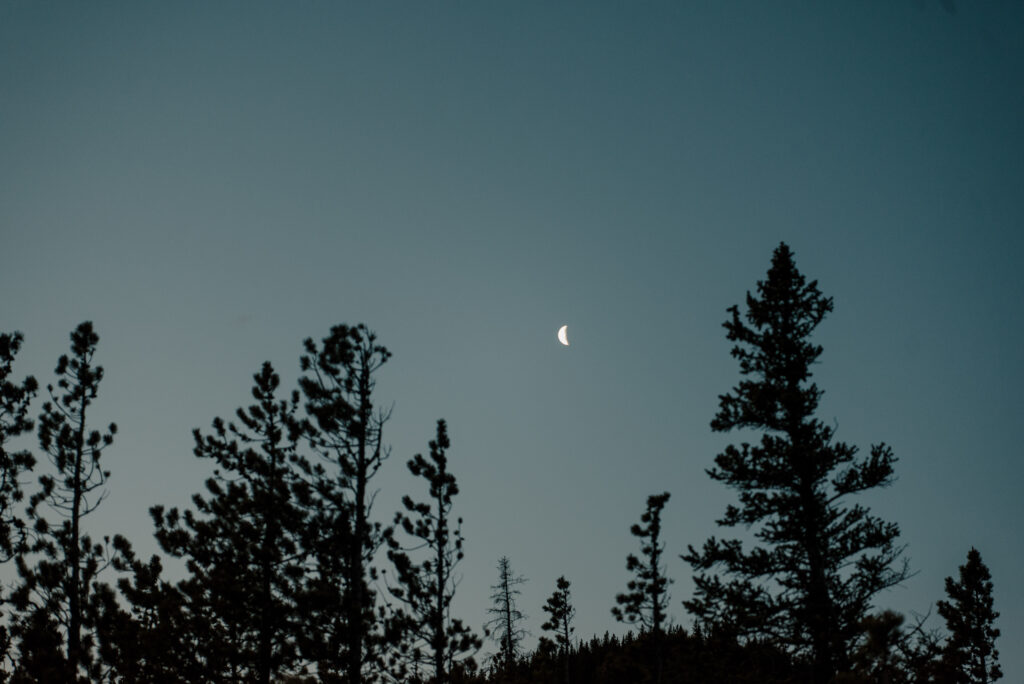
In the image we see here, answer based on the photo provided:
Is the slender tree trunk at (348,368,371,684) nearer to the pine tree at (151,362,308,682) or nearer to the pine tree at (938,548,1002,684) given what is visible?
the pine tree at (151,362,308,682)

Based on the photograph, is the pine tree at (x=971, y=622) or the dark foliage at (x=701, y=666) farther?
the pine tree at (x=971, y=622)

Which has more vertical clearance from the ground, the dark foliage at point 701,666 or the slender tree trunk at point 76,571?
the slender tree trunk at point 76,571

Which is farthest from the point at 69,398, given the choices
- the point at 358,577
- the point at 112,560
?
the point at 358,577

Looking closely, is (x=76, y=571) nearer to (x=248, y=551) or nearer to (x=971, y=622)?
(x=248, y=551)

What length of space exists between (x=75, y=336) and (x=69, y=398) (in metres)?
1.75

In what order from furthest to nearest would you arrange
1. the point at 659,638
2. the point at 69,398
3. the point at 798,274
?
the point at 659,638 → the point at 798,274 → the point at 69,398

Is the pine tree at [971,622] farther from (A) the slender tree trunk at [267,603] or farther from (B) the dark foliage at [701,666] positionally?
(A) the slender tree trunk at [267,603]

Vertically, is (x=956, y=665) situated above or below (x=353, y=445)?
below

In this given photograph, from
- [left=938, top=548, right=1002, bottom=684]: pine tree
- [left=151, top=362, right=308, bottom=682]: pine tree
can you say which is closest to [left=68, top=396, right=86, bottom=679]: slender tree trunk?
[left=151, top=362, right=308, bottom=682]: pine tree

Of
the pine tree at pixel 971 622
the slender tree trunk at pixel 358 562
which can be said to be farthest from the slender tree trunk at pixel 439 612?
the pine tree at pixel 971 622

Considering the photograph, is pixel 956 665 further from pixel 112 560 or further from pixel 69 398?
pixel 69 398

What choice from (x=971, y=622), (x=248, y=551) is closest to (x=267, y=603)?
(x=248, y=551)

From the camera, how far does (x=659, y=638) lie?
26.3m

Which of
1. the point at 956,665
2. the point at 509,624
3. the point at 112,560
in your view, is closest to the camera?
the point at 112,560
